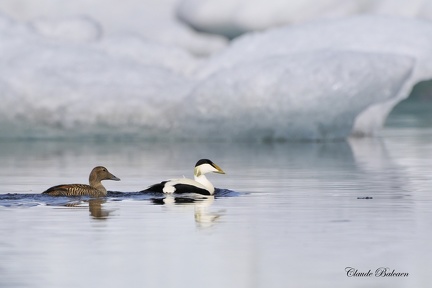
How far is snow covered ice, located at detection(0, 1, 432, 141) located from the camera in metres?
22.9

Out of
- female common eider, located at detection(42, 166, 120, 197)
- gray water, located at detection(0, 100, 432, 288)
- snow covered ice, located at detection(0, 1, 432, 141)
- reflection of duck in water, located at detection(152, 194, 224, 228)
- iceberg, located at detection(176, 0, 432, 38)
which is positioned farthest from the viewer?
iceberg, located at detection(176, 0, 432, 38)

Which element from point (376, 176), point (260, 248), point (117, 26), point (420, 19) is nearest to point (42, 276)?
point (260, 248)

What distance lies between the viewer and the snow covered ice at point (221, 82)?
22.9 m

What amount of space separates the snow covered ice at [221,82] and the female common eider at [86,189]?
28.5 feet

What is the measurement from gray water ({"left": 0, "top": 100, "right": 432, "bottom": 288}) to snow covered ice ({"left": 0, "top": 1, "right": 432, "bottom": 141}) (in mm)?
3077

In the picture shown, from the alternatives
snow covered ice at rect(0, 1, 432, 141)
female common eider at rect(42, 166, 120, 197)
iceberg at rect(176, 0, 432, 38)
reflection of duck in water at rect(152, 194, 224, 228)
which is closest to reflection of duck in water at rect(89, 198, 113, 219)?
female common eider at rect(42, 166, 120, 197)

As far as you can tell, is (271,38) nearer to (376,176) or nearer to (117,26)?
(117,26)

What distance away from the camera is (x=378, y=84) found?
23.0 m

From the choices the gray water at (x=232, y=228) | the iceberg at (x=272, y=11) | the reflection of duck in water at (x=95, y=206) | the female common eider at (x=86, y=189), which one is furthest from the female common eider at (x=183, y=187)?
the iceberg at (x=272, y=11)

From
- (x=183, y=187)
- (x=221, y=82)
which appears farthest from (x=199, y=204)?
(x=221, y=82)

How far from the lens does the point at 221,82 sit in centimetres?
2339

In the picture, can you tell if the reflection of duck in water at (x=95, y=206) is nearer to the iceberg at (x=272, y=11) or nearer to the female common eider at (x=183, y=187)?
the female common eider at (x=183, y=187)

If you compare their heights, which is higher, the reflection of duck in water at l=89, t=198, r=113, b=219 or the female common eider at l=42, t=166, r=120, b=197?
the female common eider at l=42, t=166, r=120, b=197

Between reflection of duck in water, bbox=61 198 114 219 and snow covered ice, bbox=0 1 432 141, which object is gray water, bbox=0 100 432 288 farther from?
snow covered ice, bbox=0 1 432 141
